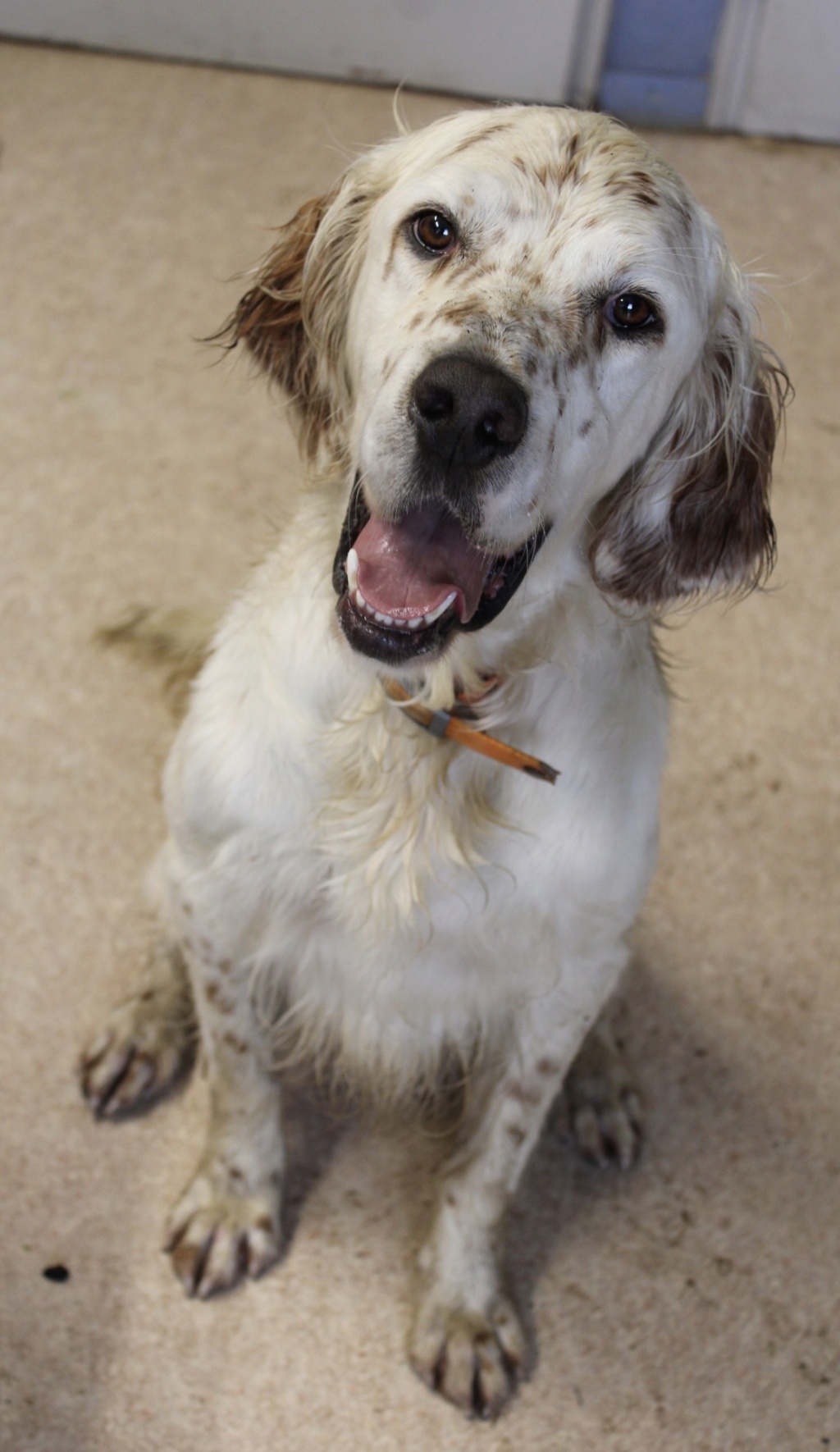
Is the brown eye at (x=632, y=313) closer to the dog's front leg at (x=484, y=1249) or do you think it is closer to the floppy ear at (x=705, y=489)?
the floppy ear at (x=705, y=489)

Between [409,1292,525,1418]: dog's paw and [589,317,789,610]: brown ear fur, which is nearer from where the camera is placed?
[589,317,789,610]: brown ear fur

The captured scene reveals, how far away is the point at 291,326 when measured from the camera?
1494 mm

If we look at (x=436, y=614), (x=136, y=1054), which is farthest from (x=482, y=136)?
(x=136, y=1054)

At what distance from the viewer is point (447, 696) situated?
1.41m

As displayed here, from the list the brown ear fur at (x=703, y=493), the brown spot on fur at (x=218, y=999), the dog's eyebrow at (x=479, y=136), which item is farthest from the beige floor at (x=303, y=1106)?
the dog's eyebrow at (x=479, y=136)

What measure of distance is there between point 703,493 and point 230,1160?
100cm

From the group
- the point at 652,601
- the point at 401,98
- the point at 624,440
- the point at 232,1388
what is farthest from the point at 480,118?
the point at 401,98

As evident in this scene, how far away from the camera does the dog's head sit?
118cm

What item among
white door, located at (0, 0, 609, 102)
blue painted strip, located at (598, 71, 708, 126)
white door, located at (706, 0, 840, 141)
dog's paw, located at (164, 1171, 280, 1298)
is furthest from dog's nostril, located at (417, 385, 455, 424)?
white door, located at (706, 0, 840, 141)

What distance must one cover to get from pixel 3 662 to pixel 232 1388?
4.03ft

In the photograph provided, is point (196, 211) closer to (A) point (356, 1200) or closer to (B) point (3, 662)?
(B) point (3, 662)

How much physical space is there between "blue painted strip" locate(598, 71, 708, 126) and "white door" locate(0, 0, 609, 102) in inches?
3.2

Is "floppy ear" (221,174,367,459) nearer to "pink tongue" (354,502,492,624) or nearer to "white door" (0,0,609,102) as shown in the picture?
"pink tongue" (354,502,492,624)

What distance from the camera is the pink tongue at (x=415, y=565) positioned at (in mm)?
1245
